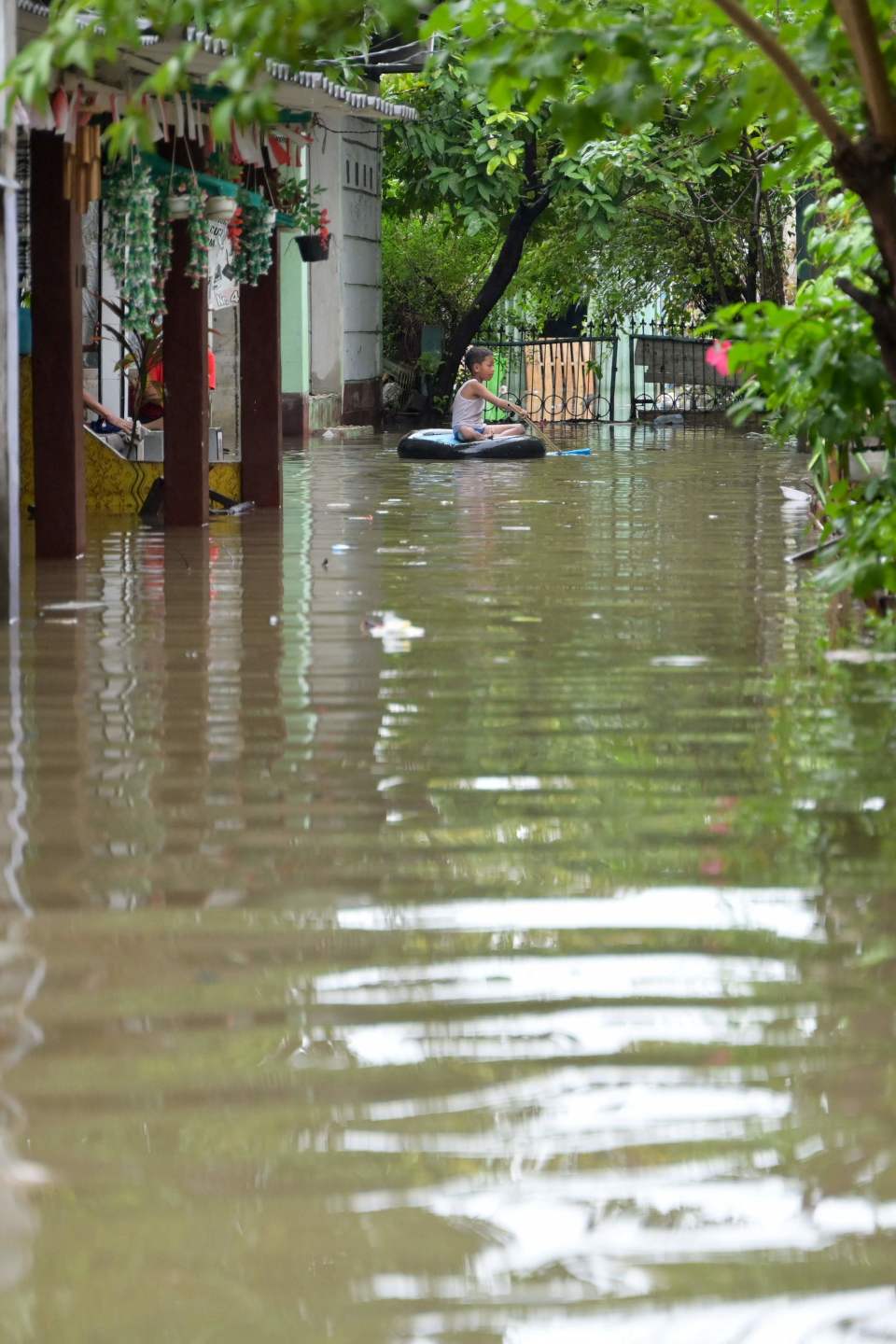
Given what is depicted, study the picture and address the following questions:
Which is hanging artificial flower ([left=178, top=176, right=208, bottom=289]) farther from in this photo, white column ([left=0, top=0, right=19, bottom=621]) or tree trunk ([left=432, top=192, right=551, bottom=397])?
tree trunk ([left=432, top=192, right=551, bottom=397])

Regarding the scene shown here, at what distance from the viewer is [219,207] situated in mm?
13719

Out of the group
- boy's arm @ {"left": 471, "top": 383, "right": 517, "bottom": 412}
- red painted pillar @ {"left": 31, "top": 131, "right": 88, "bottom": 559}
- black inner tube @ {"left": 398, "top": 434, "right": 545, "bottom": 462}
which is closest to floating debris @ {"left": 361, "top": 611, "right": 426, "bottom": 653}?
red painted pillar @ {"left": 31, "top": 131, "right": 88, "bottom": 559}

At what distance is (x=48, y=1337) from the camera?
8.77 feet

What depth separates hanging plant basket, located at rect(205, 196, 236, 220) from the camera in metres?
13.7

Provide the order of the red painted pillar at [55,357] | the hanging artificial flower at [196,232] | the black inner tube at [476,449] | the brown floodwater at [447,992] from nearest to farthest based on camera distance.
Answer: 1. the brown floodwater at [447,992]
2. the red painted pillar at [55,357]
3. the hanging artificial flower at [196,232]
4. the black inner tube at [476,449]

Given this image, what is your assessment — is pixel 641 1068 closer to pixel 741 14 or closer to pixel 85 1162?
pixel 85 1162

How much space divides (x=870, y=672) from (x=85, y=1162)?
16.3 ft

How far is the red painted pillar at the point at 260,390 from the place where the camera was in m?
15.7

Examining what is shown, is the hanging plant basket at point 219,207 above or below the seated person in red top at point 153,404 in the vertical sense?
above

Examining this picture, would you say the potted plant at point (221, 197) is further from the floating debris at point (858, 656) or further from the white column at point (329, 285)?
the white column at point (329, 285)

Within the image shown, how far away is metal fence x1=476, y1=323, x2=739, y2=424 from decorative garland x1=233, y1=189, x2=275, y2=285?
22596 millimetres

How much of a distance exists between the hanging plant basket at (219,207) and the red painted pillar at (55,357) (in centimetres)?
201

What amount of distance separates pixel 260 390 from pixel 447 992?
12072 mm

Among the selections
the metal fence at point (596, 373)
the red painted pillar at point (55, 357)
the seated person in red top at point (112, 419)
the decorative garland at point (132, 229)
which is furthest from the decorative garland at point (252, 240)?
the metal fence at point (596, 373)
